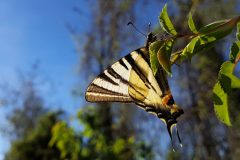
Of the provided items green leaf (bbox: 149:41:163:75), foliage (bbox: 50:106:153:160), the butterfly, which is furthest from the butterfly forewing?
foliage (bbox: 50:106:153:160)

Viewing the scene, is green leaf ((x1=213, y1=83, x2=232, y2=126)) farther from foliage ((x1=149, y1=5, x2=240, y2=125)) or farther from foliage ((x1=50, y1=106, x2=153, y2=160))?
foliage ((x1=50, y1=106, x2=153, y2=160))

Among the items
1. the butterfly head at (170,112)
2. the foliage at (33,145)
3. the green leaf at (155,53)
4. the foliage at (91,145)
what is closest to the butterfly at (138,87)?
the butterfly head at (170,112)

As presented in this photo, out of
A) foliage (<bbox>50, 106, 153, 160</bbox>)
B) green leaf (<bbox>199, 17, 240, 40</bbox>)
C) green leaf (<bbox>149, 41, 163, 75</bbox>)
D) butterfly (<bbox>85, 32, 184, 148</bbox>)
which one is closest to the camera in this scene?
green leaf (<bbox>199, 17, 240, 40</bbox>)

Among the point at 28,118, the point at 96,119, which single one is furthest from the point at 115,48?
the point at 28,118

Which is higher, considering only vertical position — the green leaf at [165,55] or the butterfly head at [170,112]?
the green leaf at [165,55]

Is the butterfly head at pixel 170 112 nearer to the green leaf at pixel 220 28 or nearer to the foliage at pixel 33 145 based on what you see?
the green leaf at pixel 220 28

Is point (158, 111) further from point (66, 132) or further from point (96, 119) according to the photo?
point (96, 119)

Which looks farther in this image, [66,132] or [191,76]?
[191,76]

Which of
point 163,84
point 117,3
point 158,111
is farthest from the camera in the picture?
point 117,3
